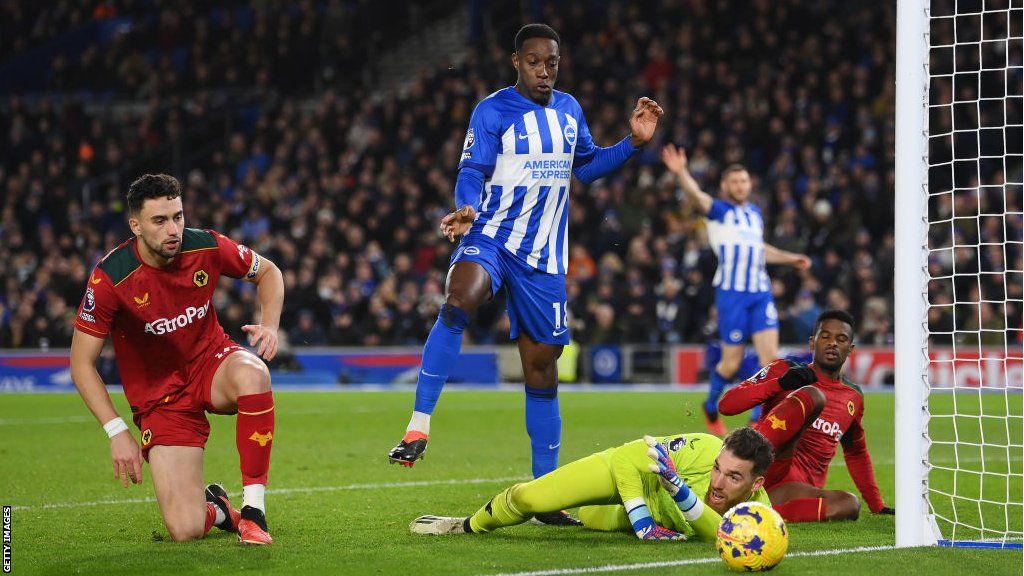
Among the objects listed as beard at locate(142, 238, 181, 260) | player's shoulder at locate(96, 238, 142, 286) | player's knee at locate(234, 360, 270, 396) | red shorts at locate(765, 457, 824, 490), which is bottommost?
red shorts at locate(765, 457, 824, 490)

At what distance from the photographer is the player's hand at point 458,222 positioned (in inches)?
245

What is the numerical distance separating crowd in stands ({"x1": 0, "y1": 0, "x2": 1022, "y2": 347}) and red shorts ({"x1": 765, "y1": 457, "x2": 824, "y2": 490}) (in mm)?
10770

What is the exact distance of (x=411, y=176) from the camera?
24312 mm

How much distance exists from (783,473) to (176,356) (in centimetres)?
327

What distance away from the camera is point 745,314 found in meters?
12.4

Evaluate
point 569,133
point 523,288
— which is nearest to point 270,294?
point 523,288

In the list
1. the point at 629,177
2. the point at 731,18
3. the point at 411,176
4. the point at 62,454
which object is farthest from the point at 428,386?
the point at 731,18

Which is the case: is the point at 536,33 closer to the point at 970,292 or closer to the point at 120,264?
the point at 120,264

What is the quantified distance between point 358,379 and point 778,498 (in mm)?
14364

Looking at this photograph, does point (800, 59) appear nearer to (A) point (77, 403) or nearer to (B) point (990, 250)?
(B) point (990, 250)

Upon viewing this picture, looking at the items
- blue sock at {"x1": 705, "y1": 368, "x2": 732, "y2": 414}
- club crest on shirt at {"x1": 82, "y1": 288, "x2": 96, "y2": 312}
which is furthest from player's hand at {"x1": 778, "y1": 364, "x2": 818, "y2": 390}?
blue sock at {"x1": 705, "y1": 368, "x2": 732, "y2": 414}

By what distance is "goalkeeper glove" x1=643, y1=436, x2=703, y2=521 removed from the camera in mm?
5633

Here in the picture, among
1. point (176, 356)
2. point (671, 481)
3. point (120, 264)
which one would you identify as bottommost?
point (671, 481)

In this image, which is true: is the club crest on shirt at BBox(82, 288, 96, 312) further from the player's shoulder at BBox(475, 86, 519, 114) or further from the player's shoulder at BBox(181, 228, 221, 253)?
the player's shoulder at BBox(475, 86, 519, 114)
